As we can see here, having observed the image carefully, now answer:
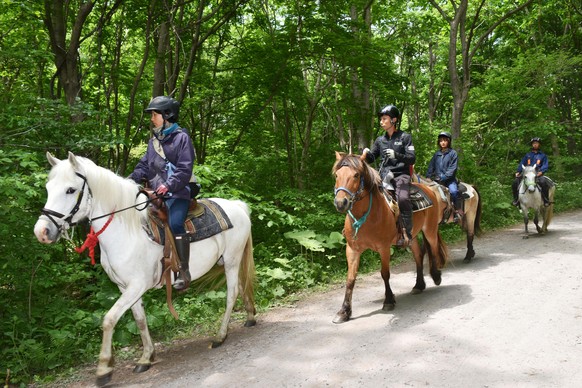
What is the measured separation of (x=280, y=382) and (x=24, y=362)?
9.72 feet

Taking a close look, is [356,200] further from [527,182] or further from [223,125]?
[527,182]

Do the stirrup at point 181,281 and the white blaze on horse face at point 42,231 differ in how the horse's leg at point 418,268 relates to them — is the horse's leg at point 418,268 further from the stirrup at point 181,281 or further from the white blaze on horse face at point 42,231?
the white blaze on horse face at point 42,231

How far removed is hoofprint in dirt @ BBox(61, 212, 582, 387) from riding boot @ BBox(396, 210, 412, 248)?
897 millimetres

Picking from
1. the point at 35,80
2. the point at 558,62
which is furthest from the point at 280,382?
the point at 558,62

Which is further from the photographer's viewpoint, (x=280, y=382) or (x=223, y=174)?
(x=223, y=174)

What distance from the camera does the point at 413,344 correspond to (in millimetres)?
4117

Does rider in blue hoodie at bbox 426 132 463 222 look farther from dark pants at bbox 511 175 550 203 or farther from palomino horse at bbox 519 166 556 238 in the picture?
dark pants at bbox 511 175 550 203

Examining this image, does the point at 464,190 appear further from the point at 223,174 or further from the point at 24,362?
the point at 24,362

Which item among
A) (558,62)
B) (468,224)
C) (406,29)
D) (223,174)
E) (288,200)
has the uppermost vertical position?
(406,29)

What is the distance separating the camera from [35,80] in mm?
10359

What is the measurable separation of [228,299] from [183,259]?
3.25ft

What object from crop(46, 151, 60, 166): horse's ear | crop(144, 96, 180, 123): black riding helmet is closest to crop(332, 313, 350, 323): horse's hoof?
crop(144, 96, 180, 123): black riding helmet

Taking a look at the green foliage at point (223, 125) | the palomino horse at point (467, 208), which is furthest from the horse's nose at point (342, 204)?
the palomino horse at point (467, 208)

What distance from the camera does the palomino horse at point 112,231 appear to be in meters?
3.47
